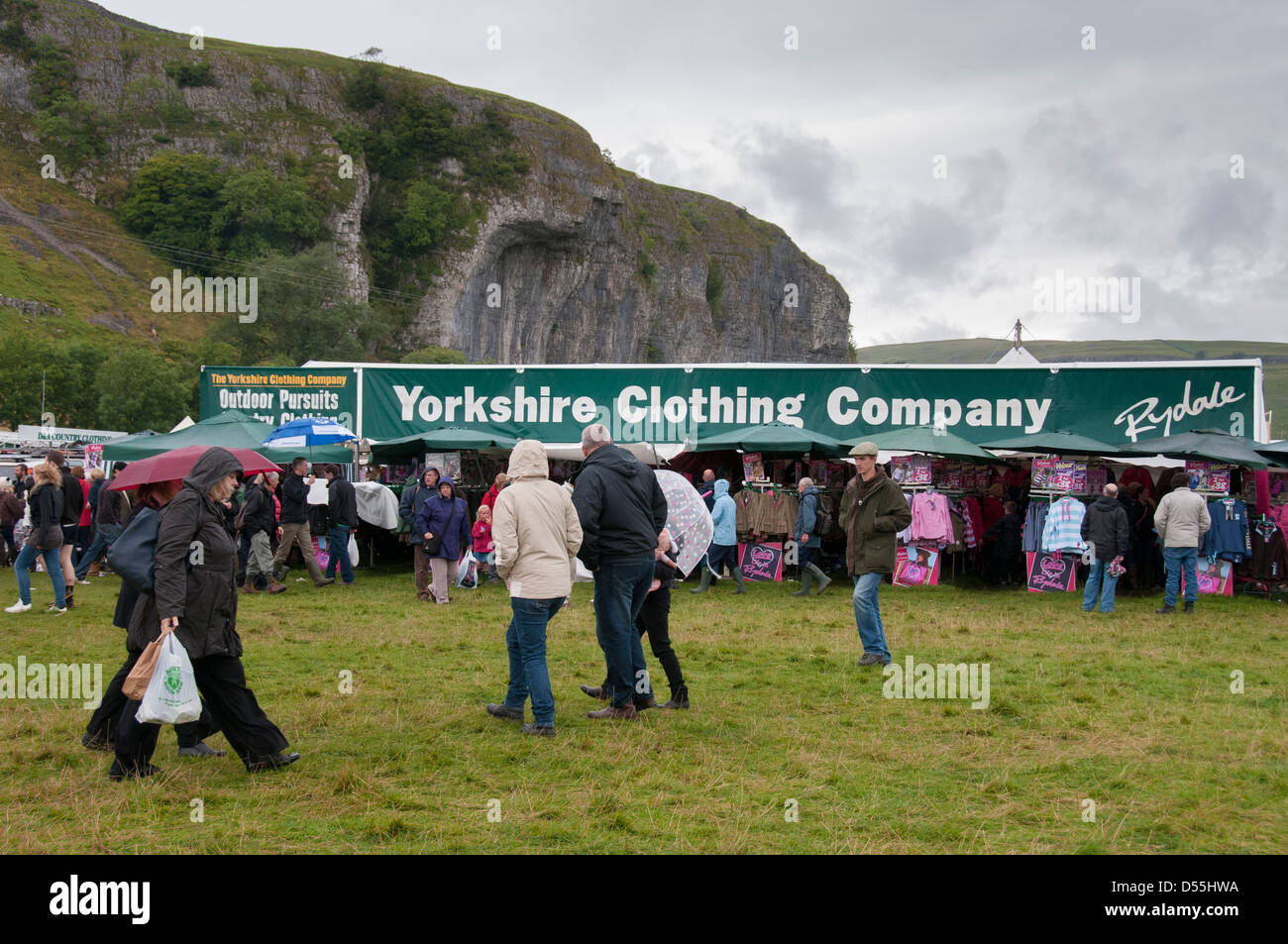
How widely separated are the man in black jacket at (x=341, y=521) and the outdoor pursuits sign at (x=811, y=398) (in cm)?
456

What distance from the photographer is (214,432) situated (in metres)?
16.9

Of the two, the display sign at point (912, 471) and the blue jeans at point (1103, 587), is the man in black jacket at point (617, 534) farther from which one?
the display sign at point (912, 471)

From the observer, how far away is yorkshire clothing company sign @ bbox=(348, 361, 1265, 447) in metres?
18.2

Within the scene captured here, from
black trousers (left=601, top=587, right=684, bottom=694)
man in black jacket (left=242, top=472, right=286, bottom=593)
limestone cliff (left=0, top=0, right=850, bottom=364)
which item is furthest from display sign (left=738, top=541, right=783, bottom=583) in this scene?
limestone cliff (left=0, top=0, right=850, bottom=364)

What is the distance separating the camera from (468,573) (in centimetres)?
1641

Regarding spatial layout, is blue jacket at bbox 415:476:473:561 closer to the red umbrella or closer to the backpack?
the red umbrella

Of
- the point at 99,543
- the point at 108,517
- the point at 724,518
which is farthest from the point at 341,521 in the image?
the point at 724,518

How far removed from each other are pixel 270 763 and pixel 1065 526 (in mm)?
12671

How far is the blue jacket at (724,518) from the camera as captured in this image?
16.0 m

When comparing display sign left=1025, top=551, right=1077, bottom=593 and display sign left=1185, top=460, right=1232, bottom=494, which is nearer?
display sign left=1185, top=460, right=1232, bottom=494

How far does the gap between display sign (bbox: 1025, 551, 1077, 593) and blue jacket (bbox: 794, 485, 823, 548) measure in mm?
3274

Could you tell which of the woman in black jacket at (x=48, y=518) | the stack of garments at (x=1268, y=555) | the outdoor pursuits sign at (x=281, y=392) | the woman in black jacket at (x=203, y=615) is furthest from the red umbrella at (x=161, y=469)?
the outdoor pursuits sign at (x=281, y=392)
